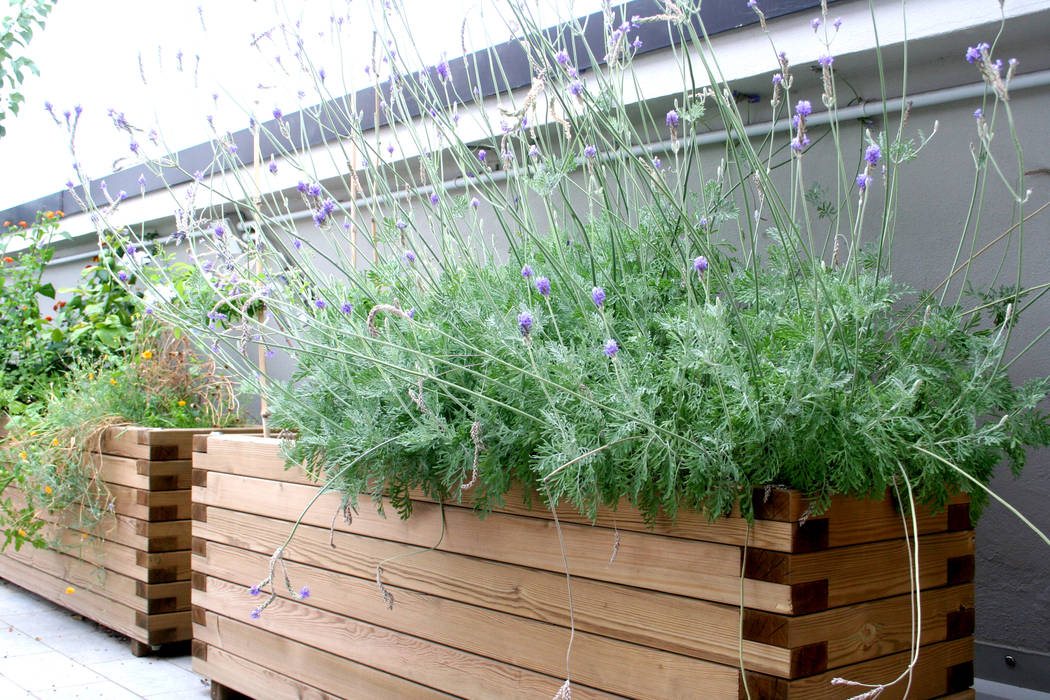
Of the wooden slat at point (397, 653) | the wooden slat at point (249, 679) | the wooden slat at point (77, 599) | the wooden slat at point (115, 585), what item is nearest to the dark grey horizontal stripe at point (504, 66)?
the wooden slat at point (397, 653)

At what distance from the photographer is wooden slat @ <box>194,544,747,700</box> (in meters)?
1.44

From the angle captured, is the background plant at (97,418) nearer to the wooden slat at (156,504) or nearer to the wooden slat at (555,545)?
the wooden slat at (156,504)

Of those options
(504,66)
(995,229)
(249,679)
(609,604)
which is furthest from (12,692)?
(995,229)

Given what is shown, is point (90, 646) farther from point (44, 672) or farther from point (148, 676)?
point (148, 676)

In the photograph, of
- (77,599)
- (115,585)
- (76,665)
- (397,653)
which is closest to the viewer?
(397,653)

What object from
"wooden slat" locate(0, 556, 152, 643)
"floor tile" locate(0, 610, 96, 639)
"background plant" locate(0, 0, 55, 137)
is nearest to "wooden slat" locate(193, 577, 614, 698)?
"wooden slat" locate(0, 556, 152, 643)

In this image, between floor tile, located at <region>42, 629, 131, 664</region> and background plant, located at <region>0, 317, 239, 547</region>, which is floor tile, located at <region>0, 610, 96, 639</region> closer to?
floor tile, located at <region>42, 629, 131, 664</region>

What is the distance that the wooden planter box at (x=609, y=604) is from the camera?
136cm

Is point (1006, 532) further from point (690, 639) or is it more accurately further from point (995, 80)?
point (995, 80)

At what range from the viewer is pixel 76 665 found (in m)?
3.02

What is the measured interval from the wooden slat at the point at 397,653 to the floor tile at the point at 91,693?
1.58 ft

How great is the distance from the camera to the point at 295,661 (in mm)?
2266

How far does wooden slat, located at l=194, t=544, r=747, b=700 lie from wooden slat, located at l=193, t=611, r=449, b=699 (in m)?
0.12

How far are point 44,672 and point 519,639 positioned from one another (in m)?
2.07
